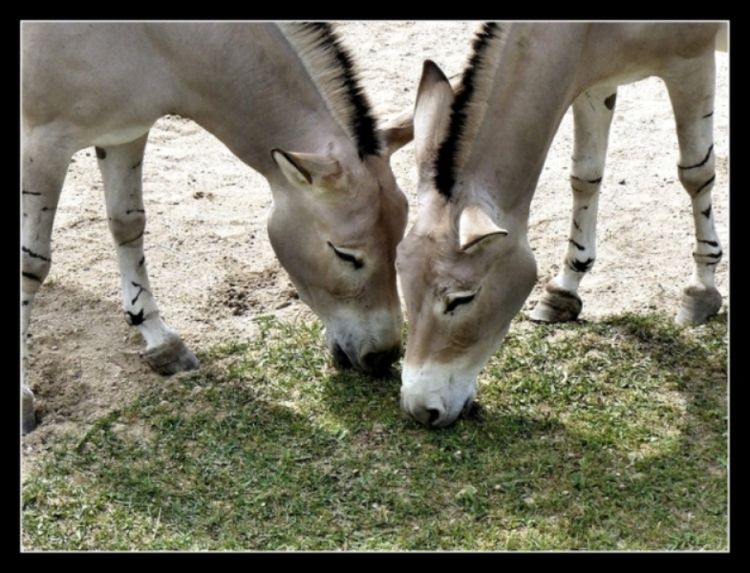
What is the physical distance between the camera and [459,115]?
5625mm

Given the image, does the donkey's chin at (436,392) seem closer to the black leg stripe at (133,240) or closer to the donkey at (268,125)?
the donkey at (268,125)

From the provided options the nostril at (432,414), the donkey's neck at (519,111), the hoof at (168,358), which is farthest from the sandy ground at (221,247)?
the nostril at (432,414)

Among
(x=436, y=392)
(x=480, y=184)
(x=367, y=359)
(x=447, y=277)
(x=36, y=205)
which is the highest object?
(x=480, y=184)

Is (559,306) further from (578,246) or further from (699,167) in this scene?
(699,167)

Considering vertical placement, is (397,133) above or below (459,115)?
below

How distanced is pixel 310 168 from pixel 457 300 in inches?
40.8

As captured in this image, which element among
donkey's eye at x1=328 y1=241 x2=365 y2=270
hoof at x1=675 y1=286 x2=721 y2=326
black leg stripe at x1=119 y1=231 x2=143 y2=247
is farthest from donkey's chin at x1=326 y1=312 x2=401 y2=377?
hoof at x1=675 y1=286 x2=721 y2=326

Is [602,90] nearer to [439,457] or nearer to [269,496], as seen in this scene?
[439,457]

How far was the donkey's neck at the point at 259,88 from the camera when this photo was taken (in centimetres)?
590

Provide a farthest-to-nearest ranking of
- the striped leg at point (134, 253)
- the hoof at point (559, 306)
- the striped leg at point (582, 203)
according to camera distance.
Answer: the hoof at point (559, 306)
the striped leg at point (582, 203)
the striped leg at point (134, 253)

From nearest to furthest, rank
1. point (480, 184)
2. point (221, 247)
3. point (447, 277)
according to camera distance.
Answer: point (447, 277), point (480, 184), point (221, 247)

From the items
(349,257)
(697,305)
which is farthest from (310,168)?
(697,305)

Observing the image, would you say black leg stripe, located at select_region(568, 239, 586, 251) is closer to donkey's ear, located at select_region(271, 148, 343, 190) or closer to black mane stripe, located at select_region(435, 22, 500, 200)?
black mane stripe, located at select_region(435, 22, 500, 200)

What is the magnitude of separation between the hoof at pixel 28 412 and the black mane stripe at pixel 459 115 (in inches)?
102
